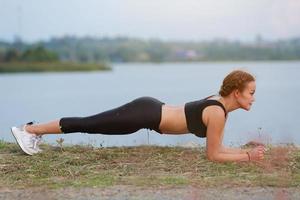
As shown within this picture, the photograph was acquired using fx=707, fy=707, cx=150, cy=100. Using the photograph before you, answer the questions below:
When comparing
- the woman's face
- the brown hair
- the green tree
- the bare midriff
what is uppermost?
the green tree

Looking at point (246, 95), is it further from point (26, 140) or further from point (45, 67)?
point (45, 67)

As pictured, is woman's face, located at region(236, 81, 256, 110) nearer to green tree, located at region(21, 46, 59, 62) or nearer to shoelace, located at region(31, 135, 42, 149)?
shoelace, located at region(31, 135, 42, 149)

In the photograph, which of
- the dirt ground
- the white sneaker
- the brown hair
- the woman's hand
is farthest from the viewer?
the white sneaker

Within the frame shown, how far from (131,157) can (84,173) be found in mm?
822

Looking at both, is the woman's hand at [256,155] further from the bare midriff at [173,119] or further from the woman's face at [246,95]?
the bare midriff at [173,119]

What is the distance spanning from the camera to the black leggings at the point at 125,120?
20.8 feet

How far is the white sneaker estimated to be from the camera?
653 centimetres

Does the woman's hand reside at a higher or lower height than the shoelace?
lower

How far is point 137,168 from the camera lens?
5918mm

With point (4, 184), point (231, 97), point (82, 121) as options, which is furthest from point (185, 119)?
point (4, 184)

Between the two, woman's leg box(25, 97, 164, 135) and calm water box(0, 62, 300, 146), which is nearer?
woman's leg box(25, 97, 164, 135)

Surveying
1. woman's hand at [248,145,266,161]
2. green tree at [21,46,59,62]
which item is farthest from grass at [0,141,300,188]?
green tree at [21,46,59,62]

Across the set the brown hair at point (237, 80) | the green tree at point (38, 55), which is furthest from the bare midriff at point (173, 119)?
the green tree at point (38, 55)

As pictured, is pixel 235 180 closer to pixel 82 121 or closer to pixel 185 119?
pixel 185 119
